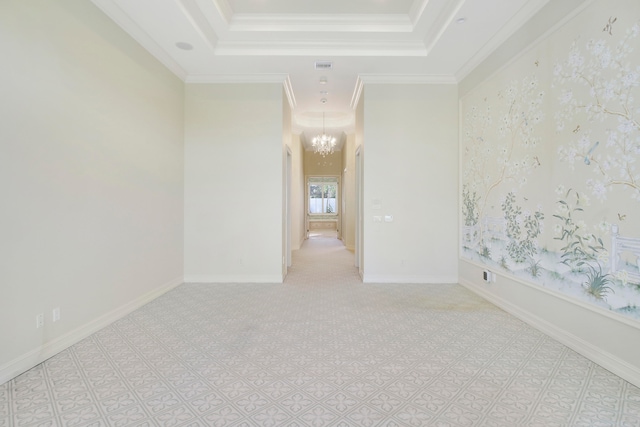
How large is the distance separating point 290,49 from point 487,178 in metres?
3.37

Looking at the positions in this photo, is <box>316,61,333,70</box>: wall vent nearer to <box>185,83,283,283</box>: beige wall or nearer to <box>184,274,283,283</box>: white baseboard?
<box>185,83,283,283</box>: beige wall

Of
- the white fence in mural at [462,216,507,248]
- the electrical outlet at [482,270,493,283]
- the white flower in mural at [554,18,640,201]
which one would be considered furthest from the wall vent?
the electrical outlet at [482,270,493,283]

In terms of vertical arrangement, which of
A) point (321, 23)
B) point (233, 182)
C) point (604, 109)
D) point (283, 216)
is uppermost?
point (321, 23)

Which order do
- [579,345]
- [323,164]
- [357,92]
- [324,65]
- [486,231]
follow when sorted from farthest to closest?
[323,164]
[357,92]
[324,65]
[486,231]
[579,345]

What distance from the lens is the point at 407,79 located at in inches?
192

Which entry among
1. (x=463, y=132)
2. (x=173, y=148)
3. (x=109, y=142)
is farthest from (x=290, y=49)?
(x=463, y=132)

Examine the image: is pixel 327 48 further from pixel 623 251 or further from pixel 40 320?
pixel 40 320

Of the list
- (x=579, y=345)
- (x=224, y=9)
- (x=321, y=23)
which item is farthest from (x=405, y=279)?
(x=224, y=9)

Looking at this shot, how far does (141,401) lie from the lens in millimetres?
1933

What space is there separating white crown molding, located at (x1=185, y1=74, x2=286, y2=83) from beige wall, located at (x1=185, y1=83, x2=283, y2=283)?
0.08m

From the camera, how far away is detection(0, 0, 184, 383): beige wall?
7.33ft

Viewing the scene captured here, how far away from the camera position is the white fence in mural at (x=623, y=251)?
2141mm

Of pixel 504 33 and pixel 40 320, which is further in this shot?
pixel 504 33

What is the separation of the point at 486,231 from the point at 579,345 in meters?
1.74
